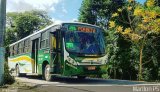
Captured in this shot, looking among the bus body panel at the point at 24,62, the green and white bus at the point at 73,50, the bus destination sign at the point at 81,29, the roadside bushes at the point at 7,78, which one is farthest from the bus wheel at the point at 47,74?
the roadside bushes at the point at 7,78

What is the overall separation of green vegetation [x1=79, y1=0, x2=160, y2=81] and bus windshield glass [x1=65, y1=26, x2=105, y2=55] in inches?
398

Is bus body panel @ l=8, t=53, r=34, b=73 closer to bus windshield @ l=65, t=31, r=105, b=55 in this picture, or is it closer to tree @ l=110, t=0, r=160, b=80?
bus windshield @ l=65, t=31, r=105, b=55

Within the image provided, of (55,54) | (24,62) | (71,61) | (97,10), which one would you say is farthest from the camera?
(97,10)

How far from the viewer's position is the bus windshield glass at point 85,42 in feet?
52.0

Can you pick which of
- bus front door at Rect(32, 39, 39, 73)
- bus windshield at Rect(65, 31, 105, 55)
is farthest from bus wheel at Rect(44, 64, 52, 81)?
bus windshield at Rect(65, 31, 105, 55)

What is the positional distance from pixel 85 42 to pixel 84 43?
9 cm

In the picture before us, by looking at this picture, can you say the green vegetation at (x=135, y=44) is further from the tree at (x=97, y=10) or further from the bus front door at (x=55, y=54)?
the bus front door at (x=55, y=54)

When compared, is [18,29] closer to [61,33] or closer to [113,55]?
[113,55]

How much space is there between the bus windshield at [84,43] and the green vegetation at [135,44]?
10142 mm

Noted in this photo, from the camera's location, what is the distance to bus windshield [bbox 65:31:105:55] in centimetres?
1584

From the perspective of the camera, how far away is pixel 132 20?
29.8 m

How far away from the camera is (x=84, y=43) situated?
1609 cm

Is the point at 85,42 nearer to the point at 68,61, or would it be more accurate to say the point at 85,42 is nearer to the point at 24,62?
the point at 68,61

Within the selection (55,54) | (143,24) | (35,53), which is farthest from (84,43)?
(143,24)
